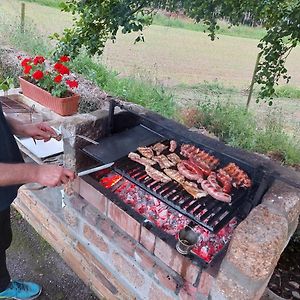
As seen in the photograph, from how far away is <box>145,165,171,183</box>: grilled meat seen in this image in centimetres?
188

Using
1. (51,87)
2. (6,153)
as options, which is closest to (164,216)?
(6,153)

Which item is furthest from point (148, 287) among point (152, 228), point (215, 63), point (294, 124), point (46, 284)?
point (215, 63)

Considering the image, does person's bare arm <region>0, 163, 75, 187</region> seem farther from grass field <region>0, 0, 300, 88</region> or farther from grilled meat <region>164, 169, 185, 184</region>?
grass field <region>0, 0, 300, 88</region>

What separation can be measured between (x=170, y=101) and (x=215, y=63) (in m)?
6.45

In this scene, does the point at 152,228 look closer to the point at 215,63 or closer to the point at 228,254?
the point at 228,254

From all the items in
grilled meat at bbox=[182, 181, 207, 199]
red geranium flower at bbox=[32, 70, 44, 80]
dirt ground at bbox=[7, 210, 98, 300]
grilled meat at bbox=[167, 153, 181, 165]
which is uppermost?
red geranium flower at bbox=[32, 70, 44, 80]

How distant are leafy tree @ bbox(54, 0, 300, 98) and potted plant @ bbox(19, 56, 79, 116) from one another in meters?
0.55

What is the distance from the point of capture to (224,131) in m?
4.84

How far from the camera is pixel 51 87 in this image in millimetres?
3785

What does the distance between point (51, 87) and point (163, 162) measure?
2318 mm

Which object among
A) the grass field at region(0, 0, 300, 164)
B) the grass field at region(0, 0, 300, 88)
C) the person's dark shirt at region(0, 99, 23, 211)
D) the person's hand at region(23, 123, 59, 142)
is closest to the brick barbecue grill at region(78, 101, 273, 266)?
the person's hand at region(23, 123, 59, 142)

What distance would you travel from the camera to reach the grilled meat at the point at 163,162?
6.63 ft

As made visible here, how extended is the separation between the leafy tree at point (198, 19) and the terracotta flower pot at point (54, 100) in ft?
2.15

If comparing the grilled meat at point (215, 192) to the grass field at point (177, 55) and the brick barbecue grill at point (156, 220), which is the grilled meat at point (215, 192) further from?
the grass field at point (177, 55)
